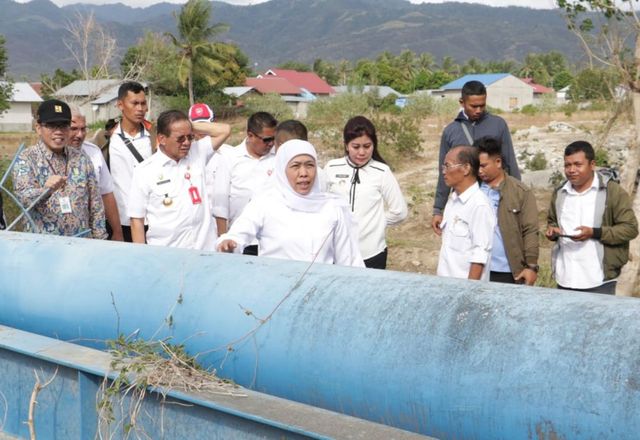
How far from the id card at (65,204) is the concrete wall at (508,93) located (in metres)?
90.6

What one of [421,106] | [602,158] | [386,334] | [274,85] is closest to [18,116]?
[274,85]

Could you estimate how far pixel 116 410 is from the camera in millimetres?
2736

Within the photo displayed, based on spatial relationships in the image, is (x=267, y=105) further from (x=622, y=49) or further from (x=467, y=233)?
(x=467, y=233)

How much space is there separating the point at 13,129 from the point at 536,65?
107 meters

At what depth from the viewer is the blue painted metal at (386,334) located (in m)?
2.08

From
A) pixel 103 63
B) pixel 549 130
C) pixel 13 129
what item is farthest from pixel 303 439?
pixel 13 129

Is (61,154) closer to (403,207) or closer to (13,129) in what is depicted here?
(403,207)

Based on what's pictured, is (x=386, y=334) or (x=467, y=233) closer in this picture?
(x=386, y=334)

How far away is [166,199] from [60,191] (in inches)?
22.6

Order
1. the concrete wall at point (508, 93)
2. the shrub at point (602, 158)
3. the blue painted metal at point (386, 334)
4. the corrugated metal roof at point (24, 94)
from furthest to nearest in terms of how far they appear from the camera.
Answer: the concrete wall at point (508, 93) → the corrugated metal roof at point (24, 94) → the shrub at point (602, 158) → the blue painted metal at point (386, 334)

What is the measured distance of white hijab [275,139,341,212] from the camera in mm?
3547

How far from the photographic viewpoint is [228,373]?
285cm

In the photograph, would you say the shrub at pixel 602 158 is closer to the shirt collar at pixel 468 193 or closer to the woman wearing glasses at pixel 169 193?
the shirt collar at pixel 468 193

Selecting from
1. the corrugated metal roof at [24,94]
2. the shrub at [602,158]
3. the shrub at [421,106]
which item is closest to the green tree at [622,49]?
the shrub at [602,158]
